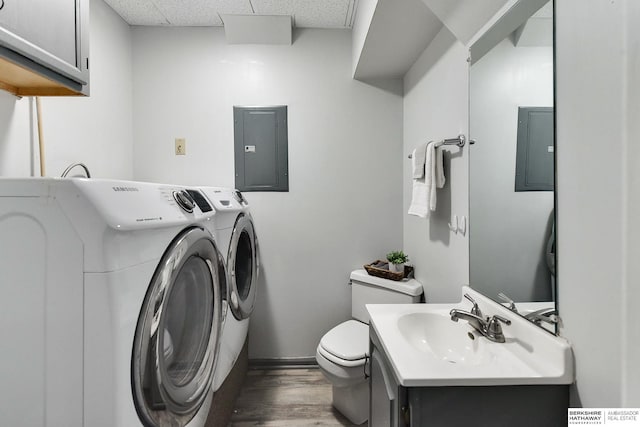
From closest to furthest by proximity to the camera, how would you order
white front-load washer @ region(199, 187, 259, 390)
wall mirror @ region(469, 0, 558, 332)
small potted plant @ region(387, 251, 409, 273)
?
wall mirror @ region(469, 0, 558, 332) < white front-load washer @ region(199, 187, 259, 390) < small potted plant @ region(387, 251, 409, 273)

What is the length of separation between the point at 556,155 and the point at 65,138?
213 cm

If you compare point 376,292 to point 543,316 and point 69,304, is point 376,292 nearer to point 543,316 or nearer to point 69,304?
point 543,316

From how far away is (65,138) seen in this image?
5.02 ft

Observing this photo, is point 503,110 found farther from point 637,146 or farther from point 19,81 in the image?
point 19,81

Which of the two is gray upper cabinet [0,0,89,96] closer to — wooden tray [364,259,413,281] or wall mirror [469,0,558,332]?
wall mirror [469,0,558,332]

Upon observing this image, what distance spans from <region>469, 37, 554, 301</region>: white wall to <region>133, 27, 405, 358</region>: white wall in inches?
37.8

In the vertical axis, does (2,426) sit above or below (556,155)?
below

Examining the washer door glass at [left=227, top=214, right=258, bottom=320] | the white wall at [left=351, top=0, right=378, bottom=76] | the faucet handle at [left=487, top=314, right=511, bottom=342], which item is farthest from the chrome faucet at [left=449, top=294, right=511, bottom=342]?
the white wall at [left=351, top=0, right=378, bottom=76]

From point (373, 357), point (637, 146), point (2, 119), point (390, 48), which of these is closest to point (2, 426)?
point (373, 357)

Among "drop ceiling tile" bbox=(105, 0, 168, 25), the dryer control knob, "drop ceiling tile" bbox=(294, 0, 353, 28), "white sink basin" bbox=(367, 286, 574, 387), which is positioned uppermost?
"drop ceiling tile" bbox=(105, 0, 168, 25)

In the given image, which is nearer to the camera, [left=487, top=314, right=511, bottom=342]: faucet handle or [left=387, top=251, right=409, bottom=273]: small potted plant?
[left=487, top=314, right=511, bottom=342]: faucet handle

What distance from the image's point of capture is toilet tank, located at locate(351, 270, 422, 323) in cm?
173

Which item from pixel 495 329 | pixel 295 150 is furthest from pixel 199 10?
pixel 495 329

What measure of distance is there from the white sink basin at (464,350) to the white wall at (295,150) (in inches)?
38.3
